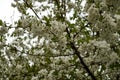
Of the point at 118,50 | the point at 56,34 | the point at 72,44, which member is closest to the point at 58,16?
the point at 72,44

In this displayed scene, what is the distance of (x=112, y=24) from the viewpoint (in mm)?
4551

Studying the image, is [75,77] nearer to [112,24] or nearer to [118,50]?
[118,50]

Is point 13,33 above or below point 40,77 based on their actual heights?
above

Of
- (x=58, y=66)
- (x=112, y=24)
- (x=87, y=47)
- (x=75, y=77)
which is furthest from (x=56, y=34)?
(x=75, y=77)

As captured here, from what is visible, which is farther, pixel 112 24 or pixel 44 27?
pixel 44 27

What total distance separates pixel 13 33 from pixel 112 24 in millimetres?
2739

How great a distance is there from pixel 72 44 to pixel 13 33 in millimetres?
1480

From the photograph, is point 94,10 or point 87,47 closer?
point 94,10

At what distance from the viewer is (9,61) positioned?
26.5 feet

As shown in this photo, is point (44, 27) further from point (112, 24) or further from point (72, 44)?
point (112, 24)

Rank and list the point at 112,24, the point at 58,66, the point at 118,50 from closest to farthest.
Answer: the point at 112,24, the point at 118,50, the point at 58,66

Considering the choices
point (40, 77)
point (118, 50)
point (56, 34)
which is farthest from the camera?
point (40, 77)

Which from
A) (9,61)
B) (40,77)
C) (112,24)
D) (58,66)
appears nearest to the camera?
(112,24)

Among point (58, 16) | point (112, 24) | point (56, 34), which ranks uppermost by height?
point (58, 16)
